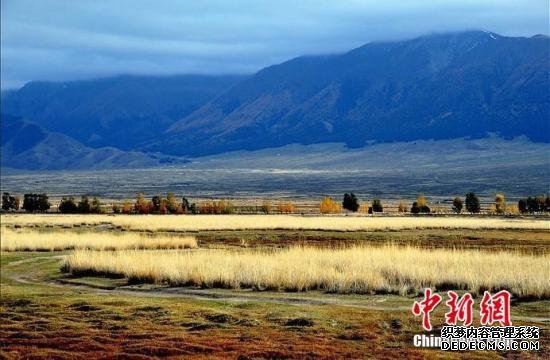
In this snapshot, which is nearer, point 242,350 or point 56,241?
point 242,350

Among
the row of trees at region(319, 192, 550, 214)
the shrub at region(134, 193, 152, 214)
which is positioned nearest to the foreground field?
the row of trees at region(319, 192, 550, 214)

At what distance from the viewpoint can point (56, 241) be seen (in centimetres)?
4500

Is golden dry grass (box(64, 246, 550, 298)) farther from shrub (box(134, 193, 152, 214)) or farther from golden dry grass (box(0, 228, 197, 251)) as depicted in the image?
shrub (box(134, 193, 152, 214))

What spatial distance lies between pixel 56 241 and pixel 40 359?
30.6 metres

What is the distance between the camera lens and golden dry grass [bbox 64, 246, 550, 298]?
68.7 ft

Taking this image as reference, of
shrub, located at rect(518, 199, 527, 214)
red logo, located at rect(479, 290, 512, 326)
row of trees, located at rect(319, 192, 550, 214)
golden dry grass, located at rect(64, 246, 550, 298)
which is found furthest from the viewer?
shrub, located at rect(518, 199, 527, 214)

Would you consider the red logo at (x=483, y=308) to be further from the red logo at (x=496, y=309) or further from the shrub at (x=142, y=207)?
the shrub at (x=142, y=207)

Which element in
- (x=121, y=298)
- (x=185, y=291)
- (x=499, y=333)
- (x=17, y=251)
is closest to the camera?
(x=499, y=333)

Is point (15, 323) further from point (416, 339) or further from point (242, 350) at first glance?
point (416, 339)

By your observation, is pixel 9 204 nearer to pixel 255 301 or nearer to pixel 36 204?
pixel 36 204

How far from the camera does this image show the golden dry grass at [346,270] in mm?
20938

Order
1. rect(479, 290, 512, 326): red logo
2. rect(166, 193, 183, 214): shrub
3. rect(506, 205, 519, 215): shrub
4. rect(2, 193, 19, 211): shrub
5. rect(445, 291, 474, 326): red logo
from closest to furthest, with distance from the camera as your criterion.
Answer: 1. rect(445, 291, 474, 326): red logo
2. rect(479, 290, 512, 326): red logo
3. rect(506, 205, 519, 215): shrub
4. rect(166, 193, 183, 214): shrub
5. rect(2, 193, 19, 211): shrub

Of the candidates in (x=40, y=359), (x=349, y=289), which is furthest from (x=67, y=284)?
(x=40, y=359)

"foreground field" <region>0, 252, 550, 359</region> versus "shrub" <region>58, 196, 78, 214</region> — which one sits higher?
"shrub" <region>58, 196, 78, 214</region>
